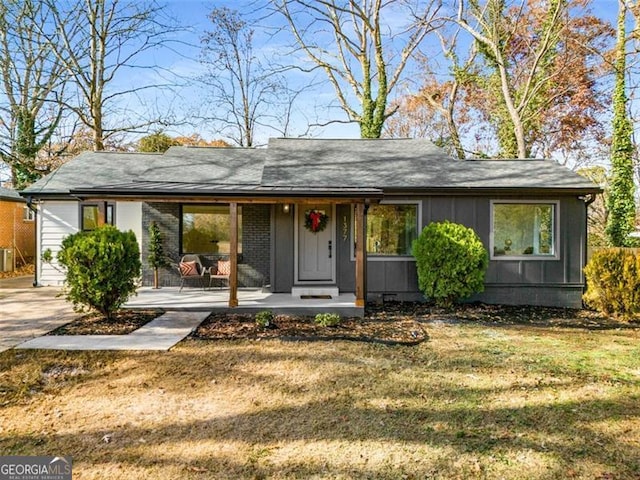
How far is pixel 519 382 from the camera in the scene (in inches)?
179

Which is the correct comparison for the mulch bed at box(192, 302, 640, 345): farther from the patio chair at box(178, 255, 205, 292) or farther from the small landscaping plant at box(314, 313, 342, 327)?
the patio chair at box(178, 255, 205, 292)

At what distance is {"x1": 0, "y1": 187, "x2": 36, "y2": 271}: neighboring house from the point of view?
47.4 feet

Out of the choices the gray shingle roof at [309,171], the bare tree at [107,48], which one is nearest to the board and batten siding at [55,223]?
the gray shingle roof at [309,171]

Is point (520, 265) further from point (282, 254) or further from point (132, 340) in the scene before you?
point (132, 340)

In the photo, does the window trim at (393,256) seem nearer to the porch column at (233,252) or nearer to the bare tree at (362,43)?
the porch column at (233,252)

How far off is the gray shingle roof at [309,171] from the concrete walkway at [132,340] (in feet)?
7.87

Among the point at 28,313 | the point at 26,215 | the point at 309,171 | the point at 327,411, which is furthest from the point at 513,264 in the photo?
the point at 26,215

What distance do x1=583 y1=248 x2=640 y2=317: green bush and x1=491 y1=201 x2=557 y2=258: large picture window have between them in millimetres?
1201

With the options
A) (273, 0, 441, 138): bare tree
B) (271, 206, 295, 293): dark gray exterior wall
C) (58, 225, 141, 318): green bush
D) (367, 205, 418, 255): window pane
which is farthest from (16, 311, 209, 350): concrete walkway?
(273, 0, 441, 138): bare tree

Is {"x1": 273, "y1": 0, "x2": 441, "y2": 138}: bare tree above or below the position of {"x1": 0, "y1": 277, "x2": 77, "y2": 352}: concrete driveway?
above

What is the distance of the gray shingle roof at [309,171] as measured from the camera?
9.05 metres

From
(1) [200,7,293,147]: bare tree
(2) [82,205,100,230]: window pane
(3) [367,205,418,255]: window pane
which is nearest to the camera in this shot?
(3) [367,205,418,255]: window pane

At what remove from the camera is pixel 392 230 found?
31.1 ft

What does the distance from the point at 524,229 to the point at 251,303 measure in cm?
652
